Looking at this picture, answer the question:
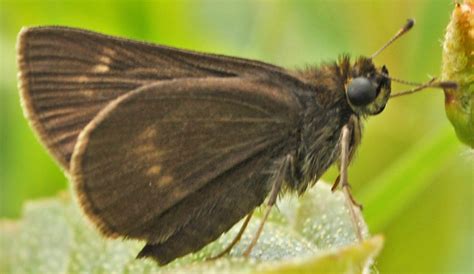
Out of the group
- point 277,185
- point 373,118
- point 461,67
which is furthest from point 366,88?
point 373,118

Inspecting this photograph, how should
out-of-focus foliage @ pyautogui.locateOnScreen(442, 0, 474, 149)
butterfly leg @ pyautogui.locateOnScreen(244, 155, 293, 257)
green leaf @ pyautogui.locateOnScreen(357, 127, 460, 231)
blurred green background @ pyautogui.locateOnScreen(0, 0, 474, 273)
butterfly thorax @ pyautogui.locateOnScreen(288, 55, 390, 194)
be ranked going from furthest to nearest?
blurred green background @ pyautogui.locateOnScreen(0, 0, 474, 273)
green leaf @ pyautogui.locateOnScreen(357, 127, 460, 231)
butterfly thorax @ pyautogui.locateOnScreen(288, 55, 390, 194)
butterfly leg @ pyautogui.locateOnScreen(244, 155, 293, 257)
out-of-focus foliage @ pyautogui.locateOnScreen(442, 0, 474, 149)

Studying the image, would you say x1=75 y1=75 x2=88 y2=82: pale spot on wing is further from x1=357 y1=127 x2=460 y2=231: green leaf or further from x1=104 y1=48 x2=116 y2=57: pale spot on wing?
x1=357 y1=127 x2=460 y2=231: green leaf

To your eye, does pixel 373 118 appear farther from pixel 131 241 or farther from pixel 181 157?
pixel 181 157

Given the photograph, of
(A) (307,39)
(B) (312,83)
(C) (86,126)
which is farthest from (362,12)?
(C) (86,126)

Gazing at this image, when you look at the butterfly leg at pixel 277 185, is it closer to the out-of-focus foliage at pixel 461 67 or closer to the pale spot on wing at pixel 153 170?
the pale spot on wing at pixel 153 170

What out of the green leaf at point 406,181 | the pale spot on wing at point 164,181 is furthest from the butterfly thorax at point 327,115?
the green leaf at point 406,181

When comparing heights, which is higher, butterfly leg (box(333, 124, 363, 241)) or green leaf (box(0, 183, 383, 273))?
butterfly leg (box(333, 124, 363, 241))

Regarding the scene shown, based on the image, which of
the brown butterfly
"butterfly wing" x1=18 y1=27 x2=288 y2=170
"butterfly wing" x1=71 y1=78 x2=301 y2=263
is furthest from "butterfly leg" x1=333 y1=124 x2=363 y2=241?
"butterfly wing" x1=18 y1=27 x2=288 y2=170
